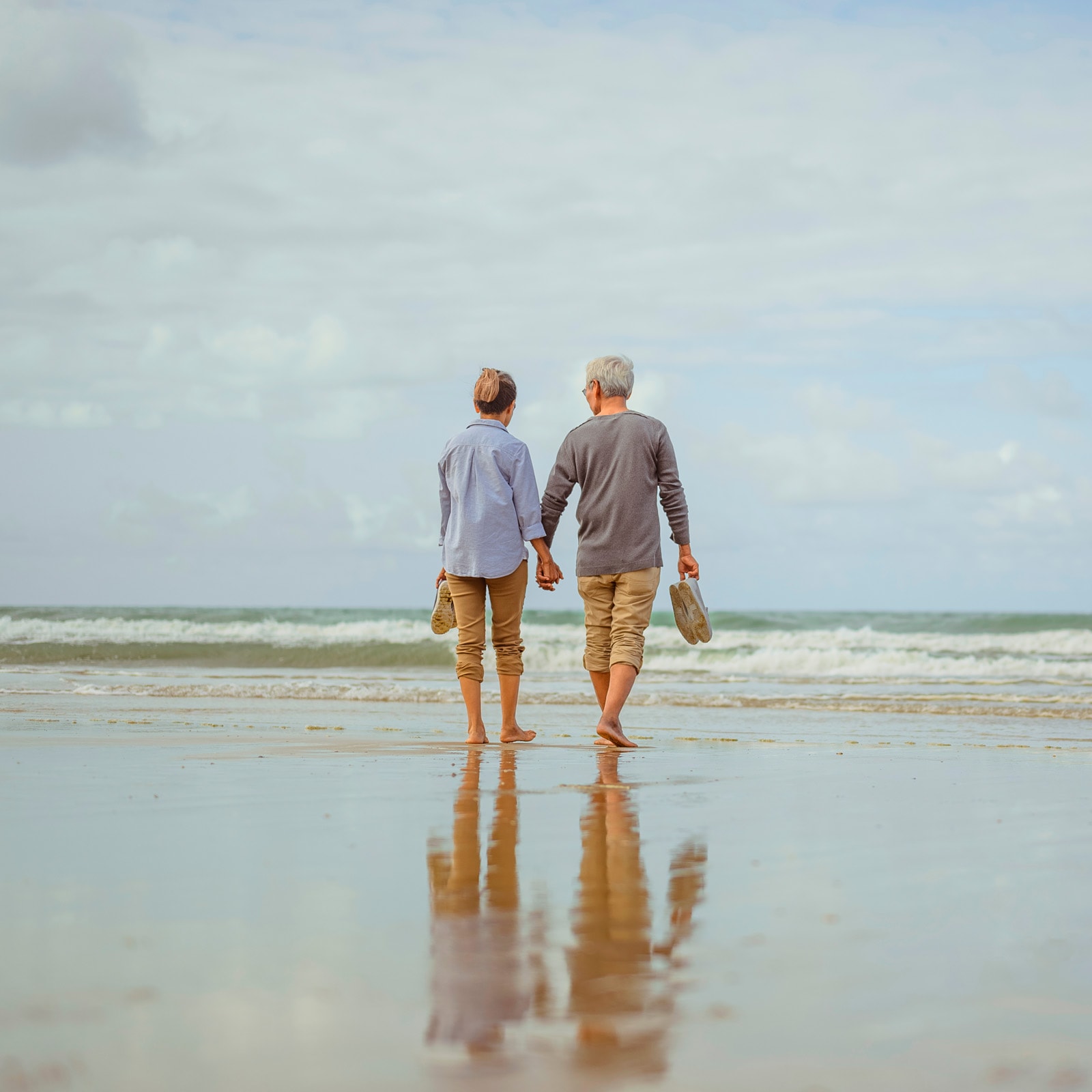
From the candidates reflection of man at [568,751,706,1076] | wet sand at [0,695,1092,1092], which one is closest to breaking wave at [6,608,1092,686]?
wet sand at [0,695,1092,1092]

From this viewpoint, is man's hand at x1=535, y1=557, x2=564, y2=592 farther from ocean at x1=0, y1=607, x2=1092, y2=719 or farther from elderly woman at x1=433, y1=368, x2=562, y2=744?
ocean at x1=0, y1=607, x2=1092, y2=719

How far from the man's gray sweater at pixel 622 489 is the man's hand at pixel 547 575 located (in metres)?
0.12

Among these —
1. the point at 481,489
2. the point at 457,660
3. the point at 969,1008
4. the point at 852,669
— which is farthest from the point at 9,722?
the point at 852,669

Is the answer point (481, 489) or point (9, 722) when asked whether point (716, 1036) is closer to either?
point (481, 489)

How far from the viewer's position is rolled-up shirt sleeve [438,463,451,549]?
18.5 ft

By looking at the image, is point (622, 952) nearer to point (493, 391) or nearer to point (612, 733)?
point (612, 733)

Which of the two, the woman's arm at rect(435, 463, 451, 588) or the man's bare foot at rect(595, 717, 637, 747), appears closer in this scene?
the man's bare foot at rect(595, 717, 637, 747)

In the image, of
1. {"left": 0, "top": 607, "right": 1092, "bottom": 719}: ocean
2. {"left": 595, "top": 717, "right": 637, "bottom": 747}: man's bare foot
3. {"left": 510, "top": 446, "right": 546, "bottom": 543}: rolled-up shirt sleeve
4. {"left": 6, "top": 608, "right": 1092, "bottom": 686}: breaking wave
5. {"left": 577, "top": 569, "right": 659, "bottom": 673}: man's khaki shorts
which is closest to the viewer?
{"left": 595, "top": 717, "right": 637, "bottom": 747}: man's bare foot

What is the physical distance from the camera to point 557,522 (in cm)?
570

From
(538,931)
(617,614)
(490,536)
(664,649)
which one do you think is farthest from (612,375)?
(664,649)

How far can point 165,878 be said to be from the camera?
2.26 metres

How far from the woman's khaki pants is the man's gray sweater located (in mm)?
304

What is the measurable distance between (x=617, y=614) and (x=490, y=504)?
81cm

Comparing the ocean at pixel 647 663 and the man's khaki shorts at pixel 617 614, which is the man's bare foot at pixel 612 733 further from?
the ocean at pixel 647 663
